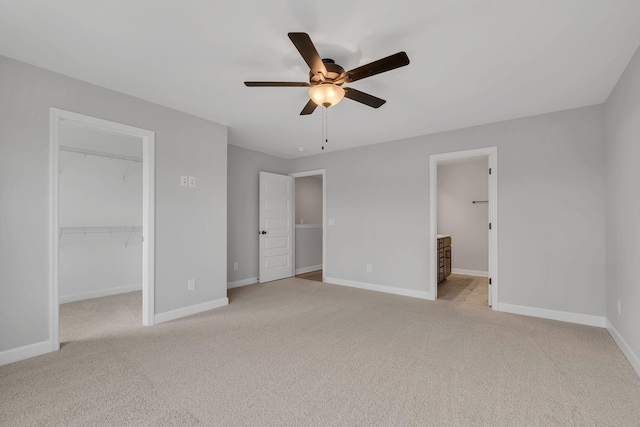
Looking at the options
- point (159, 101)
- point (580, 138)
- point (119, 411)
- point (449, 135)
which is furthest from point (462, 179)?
point (119, 411)

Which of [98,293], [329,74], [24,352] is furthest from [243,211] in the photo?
[329,74]

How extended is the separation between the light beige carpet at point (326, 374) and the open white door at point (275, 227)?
1984 mm

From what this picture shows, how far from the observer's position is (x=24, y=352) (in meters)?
2.36

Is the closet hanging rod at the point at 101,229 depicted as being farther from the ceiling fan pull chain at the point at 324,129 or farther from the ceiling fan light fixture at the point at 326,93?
the ceiling fan light fixture at the point at 326,93

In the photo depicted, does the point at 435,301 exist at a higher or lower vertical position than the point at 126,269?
lower

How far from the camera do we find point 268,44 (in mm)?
2096

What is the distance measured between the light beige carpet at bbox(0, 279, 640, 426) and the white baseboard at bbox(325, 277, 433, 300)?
831 millimetres

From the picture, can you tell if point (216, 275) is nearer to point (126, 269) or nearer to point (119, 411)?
point (126, 269)

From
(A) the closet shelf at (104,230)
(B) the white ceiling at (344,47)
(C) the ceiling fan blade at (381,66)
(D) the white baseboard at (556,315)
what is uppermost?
(B) the white ceiling at (344,47)

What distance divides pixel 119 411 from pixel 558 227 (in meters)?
4.32

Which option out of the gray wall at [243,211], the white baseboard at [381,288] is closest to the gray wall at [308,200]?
the gray wall at [243,211]

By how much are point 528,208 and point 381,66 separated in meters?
2.74

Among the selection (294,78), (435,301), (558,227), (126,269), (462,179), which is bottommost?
(435,301)

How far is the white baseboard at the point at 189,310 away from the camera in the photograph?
3240mm
